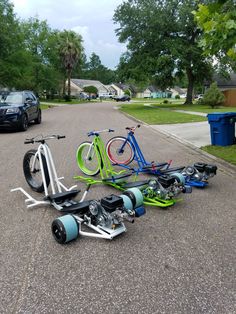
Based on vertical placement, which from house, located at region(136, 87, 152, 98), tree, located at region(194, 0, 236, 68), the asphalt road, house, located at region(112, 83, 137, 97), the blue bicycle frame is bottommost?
the asphalt road

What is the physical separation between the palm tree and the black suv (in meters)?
43.3

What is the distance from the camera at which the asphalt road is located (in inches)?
98.6

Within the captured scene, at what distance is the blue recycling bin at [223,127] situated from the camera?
8805mm

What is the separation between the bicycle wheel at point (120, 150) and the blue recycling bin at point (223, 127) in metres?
3.43

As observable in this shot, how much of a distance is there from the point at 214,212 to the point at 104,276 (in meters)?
2.27

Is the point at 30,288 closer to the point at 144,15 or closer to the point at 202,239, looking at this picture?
the point at 202,239

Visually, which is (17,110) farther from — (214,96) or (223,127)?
(214,96)

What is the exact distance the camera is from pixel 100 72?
135625mm

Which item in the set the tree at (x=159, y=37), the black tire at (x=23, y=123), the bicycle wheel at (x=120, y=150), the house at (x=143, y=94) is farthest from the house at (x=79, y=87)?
the bicycle wheel at (x=120, y=150)

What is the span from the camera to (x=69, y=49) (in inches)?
2179

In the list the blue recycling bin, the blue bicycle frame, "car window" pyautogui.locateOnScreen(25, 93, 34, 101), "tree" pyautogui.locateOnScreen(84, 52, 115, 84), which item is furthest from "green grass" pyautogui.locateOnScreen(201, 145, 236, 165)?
"tree" pyautogui.locateOnScreen(84, 52, 115, 84)

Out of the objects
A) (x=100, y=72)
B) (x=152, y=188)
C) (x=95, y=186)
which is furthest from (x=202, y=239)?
(x=100, y=72)

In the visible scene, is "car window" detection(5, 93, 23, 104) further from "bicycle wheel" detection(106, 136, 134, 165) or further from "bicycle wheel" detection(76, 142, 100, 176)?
"bicycle wheel" detection(76, 142, 100, 176)

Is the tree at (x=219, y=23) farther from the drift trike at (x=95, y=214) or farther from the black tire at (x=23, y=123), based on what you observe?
the black tire at (x=23, y=123)
